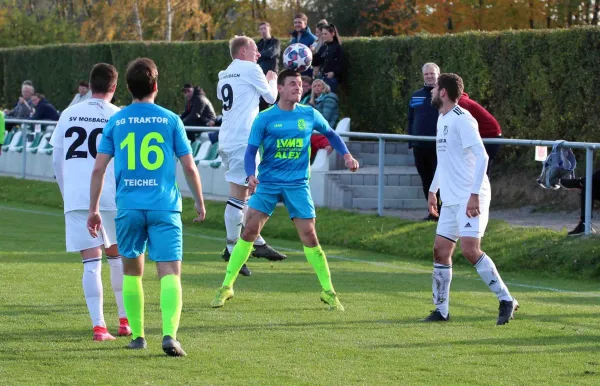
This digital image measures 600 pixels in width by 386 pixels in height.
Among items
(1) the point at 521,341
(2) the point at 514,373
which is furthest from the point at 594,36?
(2) the point at 514,373

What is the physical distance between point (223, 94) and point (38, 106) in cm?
1474

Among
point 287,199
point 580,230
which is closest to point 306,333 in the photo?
point 287,199

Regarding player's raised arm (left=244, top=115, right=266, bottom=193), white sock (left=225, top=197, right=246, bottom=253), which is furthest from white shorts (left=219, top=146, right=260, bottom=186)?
→ player's raised arm (left=244, top=115, right=266, bottom=193)

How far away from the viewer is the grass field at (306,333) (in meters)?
7.23

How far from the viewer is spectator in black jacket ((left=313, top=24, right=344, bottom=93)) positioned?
67.2 feet

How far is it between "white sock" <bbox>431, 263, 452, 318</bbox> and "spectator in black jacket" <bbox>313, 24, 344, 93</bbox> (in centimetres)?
1132

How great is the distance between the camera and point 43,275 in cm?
1183

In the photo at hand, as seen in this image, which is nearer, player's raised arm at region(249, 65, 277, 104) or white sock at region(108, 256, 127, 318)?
white sock at region(108, 256, 127, 318)

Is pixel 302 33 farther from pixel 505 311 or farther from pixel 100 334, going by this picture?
pixel 100 334

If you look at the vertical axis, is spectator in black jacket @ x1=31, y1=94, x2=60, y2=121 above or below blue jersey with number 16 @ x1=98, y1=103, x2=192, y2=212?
below

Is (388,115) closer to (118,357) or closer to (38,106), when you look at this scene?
(38,106)

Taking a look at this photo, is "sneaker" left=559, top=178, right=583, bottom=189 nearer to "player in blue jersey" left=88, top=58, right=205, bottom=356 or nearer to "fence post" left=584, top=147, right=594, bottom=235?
"fence post" left=584, top=147, right=594, bottom=235

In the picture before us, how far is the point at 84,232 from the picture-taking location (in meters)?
8.42

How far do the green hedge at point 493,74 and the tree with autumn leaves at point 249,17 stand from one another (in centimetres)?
724
